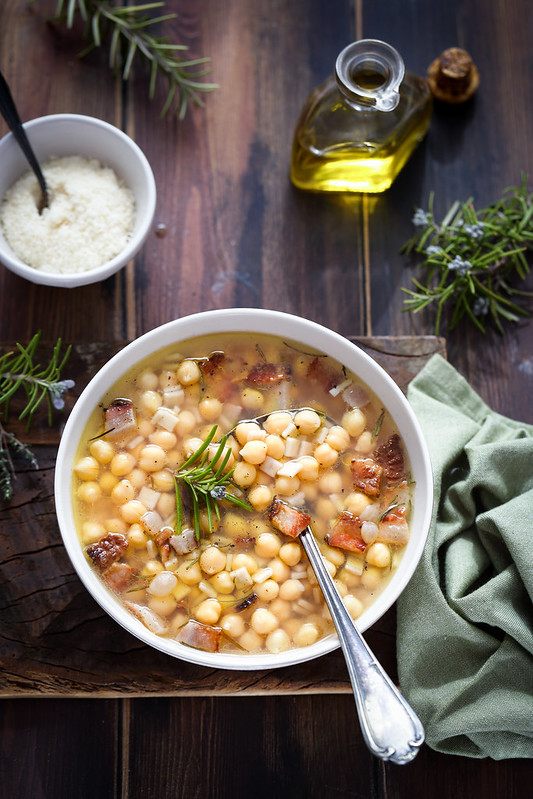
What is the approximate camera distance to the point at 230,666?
2.02 metres

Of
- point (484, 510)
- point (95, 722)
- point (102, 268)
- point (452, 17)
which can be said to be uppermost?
point (452, 17)

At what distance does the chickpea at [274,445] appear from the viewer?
2.17 meters

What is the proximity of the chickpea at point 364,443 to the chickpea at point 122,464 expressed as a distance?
658 mm

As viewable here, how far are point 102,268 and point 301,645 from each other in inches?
49.8

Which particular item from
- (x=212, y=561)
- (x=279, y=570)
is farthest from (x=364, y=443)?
(x=212, y=561)

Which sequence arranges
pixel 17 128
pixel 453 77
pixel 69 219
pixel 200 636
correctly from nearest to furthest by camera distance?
pixel 200 636 → pixel 17 128 → pixel 69 219 → pixel 453 77

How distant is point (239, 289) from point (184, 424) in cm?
64

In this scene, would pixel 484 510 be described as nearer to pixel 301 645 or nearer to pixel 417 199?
pixel 301 645

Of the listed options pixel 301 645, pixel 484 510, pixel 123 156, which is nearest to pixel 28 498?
pixel 301 645

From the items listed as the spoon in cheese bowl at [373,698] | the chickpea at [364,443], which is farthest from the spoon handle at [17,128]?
the spoon in cheese bowl at [373,698]

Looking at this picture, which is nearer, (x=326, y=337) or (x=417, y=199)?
(x=326, y=337)

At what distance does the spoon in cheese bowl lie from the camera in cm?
177

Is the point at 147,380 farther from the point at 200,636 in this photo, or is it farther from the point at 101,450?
the point at 200,636

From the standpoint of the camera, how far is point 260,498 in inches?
85.0
